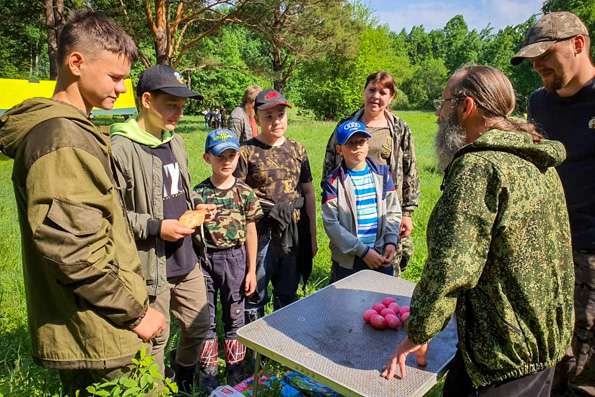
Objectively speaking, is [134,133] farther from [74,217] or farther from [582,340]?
[582,340]

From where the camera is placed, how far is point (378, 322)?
243 cm

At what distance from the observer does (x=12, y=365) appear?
350 centimetres

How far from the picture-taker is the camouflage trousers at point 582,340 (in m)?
2.85

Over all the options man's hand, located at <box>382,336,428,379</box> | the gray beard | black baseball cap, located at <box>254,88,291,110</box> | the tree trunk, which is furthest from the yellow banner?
man's hand, located at <box>382,336,428,379</box>

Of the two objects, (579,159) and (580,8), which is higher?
(580,8)

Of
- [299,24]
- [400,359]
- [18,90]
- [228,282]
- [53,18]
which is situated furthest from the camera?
[299,24]

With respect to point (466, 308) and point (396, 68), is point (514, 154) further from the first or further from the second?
point (396, 68)

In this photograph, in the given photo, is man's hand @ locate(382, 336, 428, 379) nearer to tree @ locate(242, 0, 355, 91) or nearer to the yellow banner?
the yellow banner

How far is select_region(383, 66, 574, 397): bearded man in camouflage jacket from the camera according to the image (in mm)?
1746

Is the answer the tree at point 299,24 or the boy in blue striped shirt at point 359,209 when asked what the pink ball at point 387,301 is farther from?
the tree at point 299,24

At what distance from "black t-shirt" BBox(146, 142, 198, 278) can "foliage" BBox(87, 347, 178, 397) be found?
879mm

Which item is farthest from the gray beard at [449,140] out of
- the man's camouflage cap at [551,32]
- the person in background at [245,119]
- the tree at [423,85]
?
the tree at [423,85]

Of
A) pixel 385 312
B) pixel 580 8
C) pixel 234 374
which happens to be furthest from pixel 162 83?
pixel 580 8

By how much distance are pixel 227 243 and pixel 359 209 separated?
1074mm
